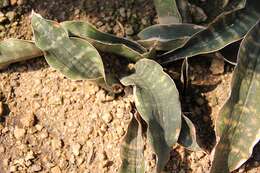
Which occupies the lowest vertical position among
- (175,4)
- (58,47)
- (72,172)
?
(72,172)

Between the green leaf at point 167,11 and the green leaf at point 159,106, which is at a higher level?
the green leaf at point 167,11

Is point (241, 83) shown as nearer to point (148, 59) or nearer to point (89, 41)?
point (148, 59)

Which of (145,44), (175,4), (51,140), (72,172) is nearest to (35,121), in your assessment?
(51,140)

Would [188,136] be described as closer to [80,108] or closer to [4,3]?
[80,108]

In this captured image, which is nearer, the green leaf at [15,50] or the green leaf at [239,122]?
the green leaf at [239,122]

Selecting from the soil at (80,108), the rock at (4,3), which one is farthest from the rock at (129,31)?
the rock at (4,3)

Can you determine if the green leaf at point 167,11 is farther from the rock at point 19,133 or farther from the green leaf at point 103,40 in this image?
the rock at point 19,133
